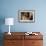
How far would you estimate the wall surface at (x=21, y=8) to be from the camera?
15.0 ft

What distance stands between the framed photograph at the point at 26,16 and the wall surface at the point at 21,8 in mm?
102

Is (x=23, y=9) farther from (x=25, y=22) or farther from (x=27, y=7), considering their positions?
(x=25, y=22)

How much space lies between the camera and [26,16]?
4617mm

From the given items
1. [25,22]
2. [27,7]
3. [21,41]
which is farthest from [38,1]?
[21,41]

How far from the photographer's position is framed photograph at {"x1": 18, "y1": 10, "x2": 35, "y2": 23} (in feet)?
15.0

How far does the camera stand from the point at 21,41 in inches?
160

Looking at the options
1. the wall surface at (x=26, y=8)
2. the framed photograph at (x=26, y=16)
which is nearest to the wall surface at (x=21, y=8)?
the wall surface at (x=26, y=8)

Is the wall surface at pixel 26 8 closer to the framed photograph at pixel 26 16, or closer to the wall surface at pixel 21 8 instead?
the wall surface at pixel 21 8

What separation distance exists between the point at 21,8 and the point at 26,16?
0.32 m

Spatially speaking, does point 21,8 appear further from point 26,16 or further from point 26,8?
point 26,16

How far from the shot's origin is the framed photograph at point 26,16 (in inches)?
181

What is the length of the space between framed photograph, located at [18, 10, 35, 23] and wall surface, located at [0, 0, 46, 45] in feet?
0.33

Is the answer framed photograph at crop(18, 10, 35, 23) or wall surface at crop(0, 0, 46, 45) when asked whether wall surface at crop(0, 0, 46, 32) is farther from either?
framed photograph at crop(18, 10, 35, 23)

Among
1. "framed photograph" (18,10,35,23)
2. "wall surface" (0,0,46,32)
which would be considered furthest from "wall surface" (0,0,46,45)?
"framed photograph" (18,10,35,23)
